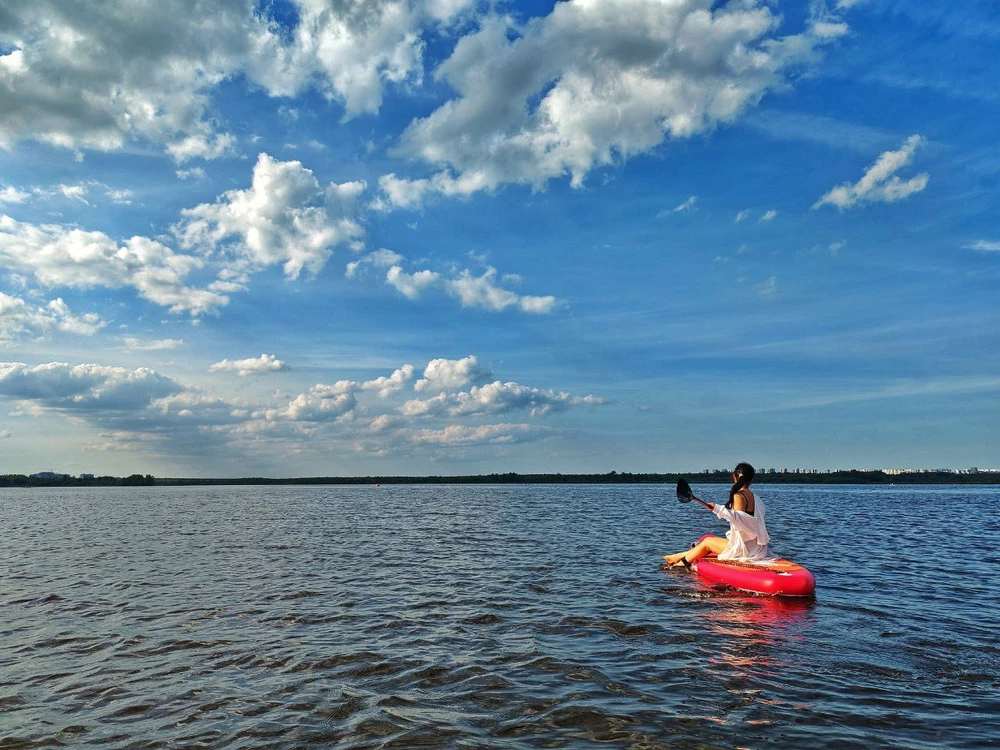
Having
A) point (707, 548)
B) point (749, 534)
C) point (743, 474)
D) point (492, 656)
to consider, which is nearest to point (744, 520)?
point (749, 534)

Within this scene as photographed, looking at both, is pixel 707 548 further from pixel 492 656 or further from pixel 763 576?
pixel 492 656

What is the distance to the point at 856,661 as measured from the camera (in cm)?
1114

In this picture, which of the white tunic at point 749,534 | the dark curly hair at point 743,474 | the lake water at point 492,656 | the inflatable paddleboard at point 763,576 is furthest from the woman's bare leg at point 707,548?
the dark curly hair at point 743,474

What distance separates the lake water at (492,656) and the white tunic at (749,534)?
1.42m

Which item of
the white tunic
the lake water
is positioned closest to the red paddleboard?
the white tunic

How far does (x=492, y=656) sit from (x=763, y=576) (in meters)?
9.36

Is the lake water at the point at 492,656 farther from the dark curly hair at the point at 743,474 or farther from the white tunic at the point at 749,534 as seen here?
the dark curly hair at the point at 743,474

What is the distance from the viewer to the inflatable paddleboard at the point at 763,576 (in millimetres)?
16500

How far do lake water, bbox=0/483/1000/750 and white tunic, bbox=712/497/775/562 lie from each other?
1420 mm

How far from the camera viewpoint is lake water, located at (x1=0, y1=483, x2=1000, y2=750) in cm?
821

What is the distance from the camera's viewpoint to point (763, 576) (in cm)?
1712

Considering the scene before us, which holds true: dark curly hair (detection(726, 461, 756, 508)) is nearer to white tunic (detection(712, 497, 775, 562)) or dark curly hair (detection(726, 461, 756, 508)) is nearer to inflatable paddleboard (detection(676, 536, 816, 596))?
white tunic (detection(712, 497, 775, 562))

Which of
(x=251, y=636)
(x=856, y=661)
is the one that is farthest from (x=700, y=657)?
(x=251, y=636)

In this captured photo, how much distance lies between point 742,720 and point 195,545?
101ft
